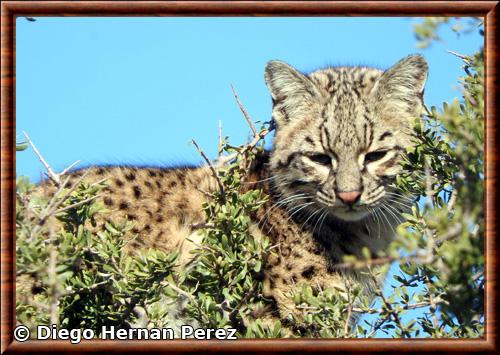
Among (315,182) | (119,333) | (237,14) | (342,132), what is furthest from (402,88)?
(119,333)

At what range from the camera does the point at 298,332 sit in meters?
6.53

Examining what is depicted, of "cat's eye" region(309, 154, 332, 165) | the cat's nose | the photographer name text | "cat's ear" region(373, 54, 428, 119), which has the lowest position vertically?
the photographer name text

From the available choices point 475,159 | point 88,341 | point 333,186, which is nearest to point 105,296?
point 88,341

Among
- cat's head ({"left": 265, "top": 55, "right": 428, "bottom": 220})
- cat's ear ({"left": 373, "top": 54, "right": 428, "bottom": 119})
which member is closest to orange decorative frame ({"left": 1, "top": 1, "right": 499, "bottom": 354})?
cat's head ({"left": 265, "top": 55, "right": 428, "bottom": 220})

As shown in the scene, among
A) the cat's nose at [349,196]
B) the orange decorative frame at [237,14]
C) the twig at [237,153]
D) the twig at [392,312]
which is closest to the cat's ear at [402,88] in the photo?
the cat's nose at [349,196]

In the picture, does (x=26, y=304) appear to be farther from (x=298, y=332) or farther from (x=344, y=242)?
(x=344, y=242)

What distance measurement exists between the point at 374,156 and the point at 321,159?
1.33 feet

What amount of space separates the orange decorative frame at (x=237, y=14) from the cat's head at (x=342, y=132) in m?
1.39

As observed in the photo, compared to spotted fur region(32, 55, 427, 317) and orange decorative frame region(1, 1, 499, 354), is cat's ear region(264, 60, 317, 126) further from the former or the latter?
orange decorative frame region(1, 1, 499, 354)

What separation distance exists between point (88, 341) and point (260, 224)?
249cm

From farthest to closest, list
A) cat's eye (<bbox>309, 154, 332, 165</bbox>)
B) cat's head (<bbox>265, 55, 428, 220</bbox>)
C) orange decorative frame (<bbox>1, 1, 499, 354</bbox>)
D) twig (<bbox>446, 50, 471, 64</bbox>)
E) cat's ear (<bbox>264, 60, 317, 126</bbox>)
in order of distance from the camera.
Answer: cat's ear (<bbox>264, 60, 317, 126</bbox>)
cat's eye (<bbox>309, 154, 332, 165</bbox>)
cat's head (<bbox>265, 55, 428, 220</bbox>)
twig (<bbox>446, 50, 471, 64</bbox>)
orange decorative frame (<bbox>1, 1, 499, 354</bbox>)

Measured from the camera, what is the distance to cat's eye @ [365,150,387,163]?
6.71m

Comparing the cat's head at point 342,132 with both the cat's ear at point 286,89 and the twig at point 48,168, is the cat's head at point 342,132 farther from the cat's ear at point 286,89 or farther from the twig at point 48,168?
the twig at point 48,168

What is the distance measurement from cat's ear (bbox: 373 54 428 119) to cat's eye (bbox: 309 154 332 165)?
569 millimetres
